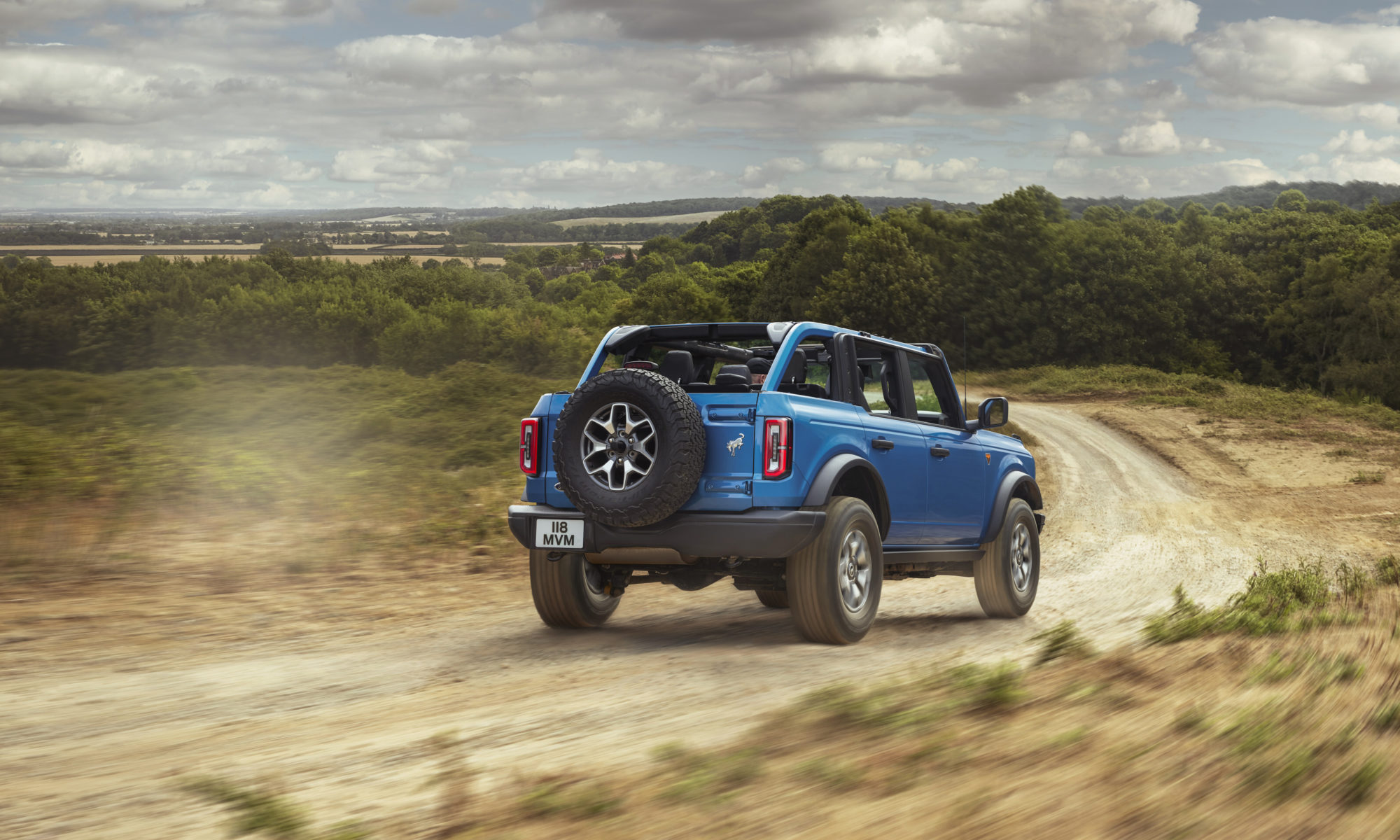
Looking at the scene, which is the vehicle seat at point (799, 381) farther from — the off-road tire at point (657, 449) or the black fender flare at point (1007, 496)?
the black fender flare at point (1007, 496)

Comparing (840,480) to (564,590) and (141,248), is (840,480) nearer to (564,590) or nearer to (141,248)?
(564,590)

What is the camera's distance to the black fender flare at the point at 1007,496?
26.9ft

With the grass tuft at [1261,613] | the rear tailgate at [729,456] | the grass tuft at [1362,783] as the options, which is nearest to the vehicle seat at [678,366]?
the rear tailgate at [729,456]

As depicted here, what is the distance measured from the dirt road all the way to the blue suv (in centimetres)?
41

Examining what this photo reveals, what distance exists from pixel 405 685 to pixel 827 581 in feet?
7.57

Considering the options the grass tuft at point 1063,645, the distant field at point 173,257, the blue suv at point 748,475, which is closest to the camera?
the grass tuft at point 1063,645

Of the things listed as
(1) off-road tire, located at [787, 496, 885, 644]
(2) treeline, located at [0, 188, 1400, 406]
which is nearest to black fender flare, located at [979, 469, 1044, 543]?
(1) off-road tire, located at [787, 496, 885, 644]

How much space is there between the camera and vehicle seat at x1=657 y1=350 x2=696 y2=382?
677 centimetres

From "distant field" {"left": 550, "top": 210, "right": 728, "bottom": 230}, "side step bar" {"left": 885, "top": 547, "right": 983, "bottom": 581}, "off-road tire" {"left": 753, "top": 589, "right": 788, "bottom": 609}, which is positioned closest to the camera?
"side step bar" {"left": 885, "top": 547, "right": 983, "bottom": 581}

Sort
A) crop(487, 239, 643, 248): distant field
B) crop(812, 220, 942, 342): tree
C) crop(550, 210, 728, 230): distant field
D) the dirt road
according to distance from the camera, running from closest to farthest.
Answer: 1. the dirt road
2. crop(812, 220, 942, 342): tree
3. crop(487, 239, 643, 248): distant field
4. crop(550, 210, 728, 230): distant field

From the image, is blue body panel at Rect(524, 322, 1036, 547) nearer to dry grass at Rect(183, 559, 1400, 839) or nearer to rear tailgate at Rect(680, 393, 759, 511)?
rear tailgate at Rect(680, 393, 759, 511)

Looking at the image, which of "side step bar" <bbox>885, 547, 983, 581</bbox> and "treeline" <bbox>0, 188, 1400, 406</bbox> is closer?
"side step bar" <bbox>885, 547, 983, 581</bbox>

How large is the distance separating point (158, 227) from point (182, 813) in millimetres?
40144

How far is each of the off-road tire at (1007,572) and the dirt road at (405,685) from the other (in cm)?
23
